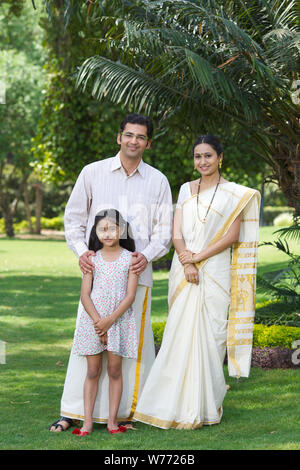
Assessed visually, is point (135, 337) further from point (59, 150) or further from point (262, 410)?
point (59, 150)

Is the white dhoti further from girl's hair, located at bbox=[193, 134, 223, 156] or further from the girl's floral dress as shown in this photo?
girl's hair, located at bbox=[193, 134, 223, 156]

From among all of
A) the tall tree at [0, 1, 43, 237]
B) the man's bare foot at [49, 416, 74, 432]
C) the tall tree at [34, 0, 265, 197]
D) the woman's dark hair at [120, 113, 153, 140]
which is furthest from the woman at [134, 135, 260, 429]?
the tall tree at [0, 1, 43, 237]

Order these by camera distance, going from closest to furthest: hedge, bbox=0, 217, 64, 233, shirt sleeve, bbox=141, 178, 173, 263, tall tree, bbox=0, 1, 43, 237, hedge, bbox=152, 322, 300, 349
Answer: shirt sleeve, bbox=141, 178, 173, 263 < hedge, bbox=152, 322, 300, 349 < tall tree, bbox=0, 1, 43, 237 < hedge, bbox=0, 217, 64, 233

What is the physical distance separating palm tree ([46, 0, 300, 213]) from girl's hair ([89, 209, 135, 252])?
2.18 meters

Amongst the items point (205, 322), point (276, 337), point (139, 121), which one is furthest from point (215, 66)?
point (205, 322)

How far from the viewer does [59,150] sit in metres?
15.4

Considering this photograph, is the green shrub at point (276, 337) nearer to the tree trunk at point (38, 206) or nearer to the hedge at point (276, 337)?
the hedge at point (276, 337)

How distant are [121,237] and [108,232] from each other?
17cm

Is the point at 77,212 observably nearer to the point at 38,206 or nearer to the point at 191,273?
the point at 191,273

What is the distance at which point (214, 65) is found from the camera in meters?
7.63

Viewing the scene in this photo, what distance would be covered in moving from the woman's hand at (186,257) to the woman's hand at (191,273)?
3 centimetres

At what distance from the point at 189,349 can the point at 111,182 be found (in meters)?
1.35

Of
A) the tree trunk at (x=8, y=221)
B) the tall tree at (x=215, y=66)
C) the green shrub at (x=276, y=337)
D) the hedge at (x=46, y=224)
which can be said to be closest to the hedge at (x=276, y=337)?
the green shrub at (x=276, y=337)

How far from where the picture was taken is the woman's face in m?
5.06
